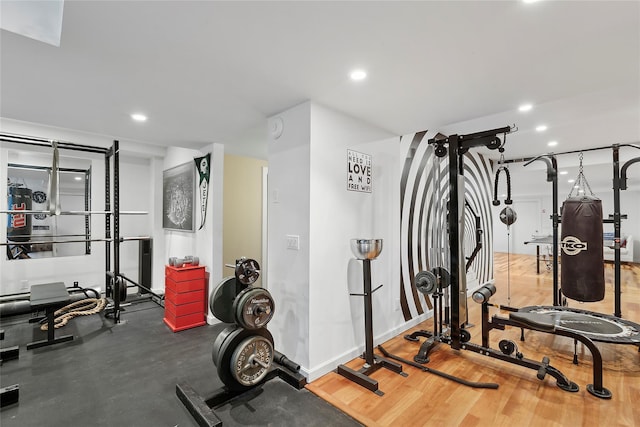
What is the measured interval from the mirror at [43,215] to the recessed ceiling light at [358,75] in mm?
4109

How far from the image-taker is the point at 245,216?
178 inches

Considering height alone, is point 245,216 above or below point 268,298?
above

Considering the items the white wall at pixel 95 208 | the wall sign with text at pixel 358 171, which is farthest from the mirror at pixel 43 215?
the wall sign with text at pixel 358 171

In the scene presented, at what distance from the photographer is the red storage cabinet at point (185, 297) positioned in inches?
138

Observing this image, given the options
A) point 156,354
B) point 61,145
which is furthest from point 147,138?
point 156,354

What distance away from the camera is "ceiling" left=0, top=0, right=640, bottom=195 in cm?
140

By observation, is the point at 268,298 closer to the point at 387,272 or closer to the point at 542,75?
the point at 387,272

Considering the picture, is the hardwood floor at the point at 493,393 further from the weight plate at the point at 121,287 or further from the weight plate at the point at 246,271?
the weight plate at the point at 121,287

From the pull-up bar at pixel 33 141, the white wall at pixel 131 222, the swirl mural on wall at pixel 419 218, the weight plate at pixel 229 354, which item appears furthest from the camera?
the white wall at pixel 131 222

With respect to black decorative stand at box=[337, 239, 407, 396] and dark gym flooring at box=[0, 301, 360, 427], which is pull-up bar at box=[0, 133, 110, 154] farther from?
black decorative stand at box=[337, 239, 407, 396]

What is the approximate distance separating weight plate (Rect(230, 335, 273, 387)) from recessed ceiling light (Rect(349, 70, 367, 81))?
2049 millimetres

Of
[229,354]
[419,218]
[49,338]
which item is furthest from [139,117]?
[419,218]

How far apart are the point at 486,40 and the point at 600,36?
608mm

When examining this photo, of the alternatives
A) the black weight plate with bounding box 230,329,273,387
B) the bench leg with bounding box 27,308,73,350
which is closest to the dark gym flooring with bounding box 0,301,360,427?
the bench leg with bounding box 27,308,73,350
